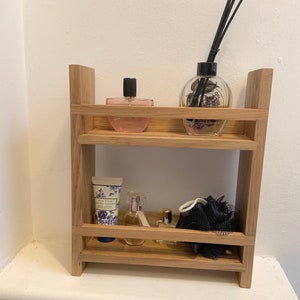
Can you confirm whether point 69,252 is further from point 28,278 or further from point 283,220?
point 283,220

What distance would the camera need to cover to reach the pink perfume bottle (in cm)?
44

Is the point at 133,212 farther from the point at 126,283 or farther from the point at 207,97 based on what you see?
the point at 207,97

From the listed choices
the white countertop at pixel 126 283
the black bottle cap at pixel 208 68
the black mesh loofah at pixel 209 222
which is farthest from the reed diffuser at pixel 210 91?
the white countertop at pixel 126 283

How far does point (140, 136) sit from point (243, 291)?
0.27 meters

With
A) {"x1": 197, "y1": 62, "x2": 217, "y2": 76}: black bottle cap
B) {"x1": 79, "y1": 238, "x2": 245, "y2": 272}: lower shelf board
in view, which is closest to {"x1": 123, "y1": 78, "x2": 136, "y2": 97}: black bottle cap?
{"x1": 197, "y1": 62, "x2": 217, "y2": 76}: black bottle cap

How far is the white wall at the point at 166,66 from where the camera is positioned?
18.8 inches

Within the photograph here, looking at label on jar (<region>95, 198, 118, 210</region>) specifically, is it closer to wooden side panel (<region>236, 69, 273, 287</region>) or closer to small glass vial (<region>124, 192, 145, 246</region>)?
small glass vial (<region>124, 192, 145, 246</region>)

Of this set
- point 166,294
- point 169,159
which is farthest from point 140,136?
point 166,294

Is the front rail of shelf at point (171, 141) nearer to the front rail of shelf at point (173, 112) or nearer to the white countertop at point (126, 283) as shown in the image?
the front rail of shelf at point (173, 112)

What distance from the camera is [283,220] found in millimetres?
525

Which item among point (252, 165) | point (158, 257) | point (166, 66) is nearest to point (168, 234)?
point (158, 257)

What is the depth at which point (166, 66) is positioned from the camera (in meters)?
0.50

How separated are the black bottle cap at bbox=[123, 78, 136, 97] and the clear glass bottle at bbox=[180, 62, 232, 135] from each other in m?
0.08

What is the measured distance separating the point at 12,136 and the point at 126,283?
0.29 m
